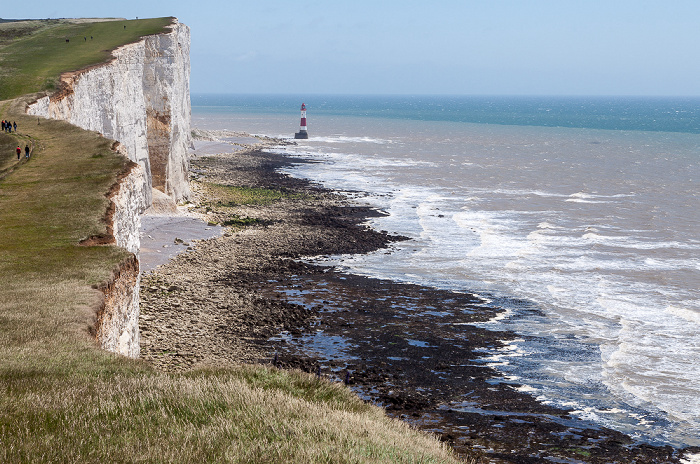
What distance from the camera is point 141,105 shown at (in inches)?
1570

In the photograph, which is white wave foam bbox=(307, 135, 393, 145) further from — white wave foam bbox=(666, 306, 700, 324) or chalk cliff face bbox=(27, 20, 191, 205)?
white wave foam bbox=(666, 306, 700, 324)

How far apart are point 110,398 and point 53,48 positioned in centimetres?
4746

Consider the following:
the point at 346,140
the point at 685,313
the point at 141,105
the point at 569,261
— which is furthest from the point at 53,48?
the point at 346,140

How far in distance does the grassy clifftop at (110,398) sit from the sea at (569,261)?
1116cm

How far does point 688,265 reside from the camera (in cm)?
3359

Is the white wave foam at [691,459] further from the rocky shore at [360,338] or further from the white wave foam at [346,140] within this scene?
the white wave foam at [346,140]

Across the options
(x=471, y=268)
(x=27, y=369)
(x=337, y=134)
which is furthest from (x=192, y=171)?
(x=337, y=134)

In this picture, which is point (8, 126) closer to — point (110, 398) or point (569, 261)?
point (110, 398)

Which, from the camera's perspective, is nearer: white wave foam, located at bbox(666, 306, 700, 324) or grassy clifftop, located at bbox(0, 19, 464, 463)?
grassy clifftop, located at bbox(0, 19, 464, 463)

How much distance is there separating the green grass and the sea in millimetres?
19255

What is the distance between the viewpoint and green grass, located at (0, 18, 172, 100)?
3816 cm

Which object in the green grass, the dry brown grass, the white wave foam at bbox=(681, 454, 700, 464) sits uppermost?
the green grass

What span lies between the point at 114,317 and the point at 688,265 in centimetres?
2922

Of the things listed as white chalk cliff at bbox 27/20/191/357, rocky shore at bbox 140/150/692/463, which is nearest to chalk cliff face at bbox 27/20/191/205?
white chalk cliff at bbox 27/20/191/357
